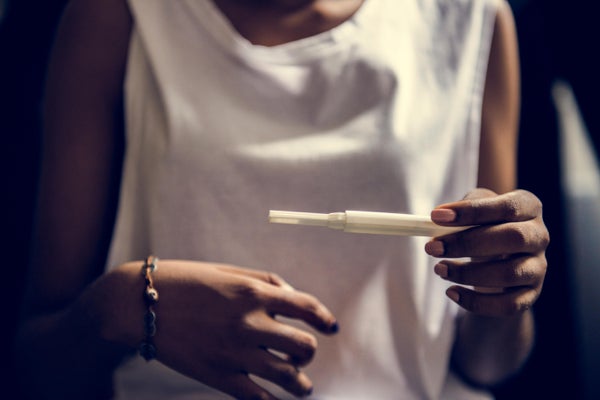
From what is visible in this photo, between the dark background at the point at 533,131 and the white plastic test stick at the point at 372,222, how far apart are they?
21cm

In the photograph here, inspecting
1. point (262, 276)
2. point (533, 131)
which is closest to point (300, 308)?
point (262, 276)

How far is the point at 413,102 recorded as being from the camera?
36cm

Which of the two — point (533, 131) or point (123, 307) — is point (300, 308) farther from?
point (533, 131)

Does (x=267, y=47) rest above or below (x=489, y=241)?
above

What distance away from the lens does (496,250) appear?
237 mm

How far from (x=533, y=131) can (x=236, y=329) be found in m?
0.32

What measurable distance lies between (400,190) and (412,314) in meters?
0.09

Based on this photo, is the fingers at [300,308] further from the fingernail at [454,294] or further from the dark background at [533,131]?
the dark background at [533,131]

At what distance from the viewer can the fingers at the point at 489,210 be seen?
0.73 feet

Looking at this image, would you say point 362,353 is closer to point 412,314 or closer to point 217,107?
point 412,314

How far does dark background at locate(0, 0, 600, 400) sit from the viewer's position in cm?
39

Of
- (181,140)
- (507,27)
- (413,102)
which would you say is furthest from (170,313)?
(507,27)

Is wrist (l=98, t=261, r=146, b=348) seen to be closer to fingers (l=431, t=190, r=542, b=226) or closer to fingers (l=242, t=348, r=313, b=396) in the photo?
fingers (l=242, t=348, r=313, b=396)

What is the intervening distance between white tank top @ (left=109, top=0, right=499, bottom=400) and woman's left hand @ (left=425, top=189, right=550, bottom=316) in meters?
0.10
